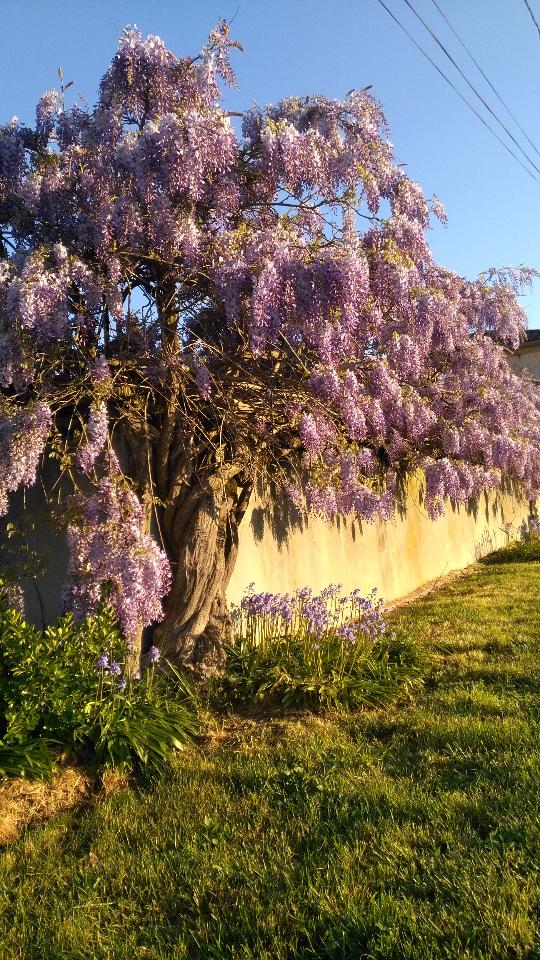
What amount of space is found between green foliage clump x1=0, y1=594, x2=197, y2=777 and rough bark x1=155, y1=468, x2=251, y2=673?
2.95 ft

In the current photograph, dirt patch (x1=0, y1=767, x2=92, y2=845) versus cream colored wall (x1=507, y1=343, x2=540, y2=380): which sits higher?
cream colored wall (x1=507, y1=343, x2=540, y2=380)

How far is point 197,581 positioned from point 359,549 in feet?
13.4

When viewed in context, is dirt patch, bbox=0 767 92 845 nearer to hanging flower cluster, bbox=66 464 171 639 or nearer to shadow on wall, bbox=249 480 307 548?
hanging flower cluster, bbox=66 464 171 639

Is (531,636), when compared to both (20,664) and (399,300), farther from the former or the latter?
(20,664)

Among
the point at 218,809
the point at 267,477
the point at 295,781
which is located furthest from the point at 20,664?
the point at 267,477

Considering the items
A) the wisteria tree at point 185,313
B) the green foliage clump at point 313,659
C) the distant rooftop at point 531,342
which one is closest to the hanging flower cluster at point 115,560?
the wisteria tree at point 185,313

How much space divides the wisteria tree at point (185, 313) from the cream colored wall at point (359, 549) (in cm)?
75

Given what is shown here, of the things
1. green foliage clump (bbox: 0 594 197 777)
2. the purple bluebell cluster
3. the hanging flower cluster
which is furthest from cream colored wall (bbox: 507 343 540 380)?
green foliage clump (bbox: 0 594 197 777)

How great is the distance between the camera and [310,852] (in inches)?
138

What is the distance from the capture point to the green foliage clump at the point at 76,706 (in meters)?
4.39

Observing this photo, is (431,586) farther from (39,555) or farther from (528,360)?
(528,360)

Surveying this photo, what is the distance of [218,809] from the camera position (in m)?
4.07

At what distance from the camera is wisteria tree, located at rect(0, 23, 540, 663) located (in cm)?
529

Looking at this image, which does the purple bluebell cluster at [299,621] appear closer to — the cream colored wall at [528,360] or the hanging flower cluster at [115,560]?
the hanging flower cluster at [115,560]
